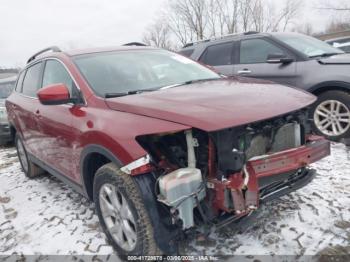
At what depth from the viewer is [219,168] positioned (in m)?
2.23

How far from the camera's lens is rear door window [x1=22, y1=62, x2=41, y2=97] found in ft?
13.7

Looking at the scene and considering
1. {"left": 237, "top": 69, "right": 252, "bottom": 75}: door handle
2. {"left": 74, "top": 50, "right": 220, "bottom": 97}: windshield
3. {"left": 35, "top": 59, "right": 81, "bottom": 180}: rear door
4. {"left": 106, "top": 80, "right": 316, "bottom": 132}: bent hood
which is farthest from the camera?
{"left": 237, "top": 69, "right": 252, "bottom": 75}: door handle

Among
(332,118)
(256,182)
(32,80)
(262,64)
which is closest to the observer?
(256,182)

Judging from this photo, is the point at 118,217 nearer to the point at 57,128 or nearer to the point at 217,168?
the point at 217,168

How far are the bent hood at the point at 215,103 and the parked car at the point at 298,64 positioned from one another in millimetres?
1991

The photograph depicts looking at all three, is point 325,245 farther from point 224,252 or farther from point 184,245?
point 184,245

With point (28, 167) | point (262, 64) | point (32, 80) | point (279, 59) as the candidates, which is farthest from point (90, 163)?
point (262, 64)

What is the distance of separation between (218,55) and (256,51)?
2.64ft

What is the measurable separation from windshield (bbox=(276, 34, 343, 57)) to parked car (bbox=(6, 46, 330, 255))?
260 cm

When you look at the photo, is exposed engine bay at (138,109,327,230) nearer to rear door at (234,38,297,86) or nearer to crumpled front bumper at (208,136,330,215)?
crumpled front bumper at (208,136,330,215)

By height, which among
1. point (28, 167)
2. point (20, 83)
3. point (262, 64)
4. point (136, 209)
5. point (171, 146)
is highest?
point (20, 83)

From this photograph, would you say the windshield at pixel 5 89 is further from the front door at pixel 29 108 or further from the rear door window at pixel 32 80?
the rear door window at pixel 32 80

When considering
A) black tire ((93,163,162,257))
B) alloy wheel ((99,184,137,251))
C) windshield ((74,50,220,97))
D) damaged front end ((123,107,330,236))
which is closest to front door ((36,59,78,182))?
windshield ((74,50,220,97))

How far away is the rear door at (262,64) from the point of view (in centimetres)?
509
